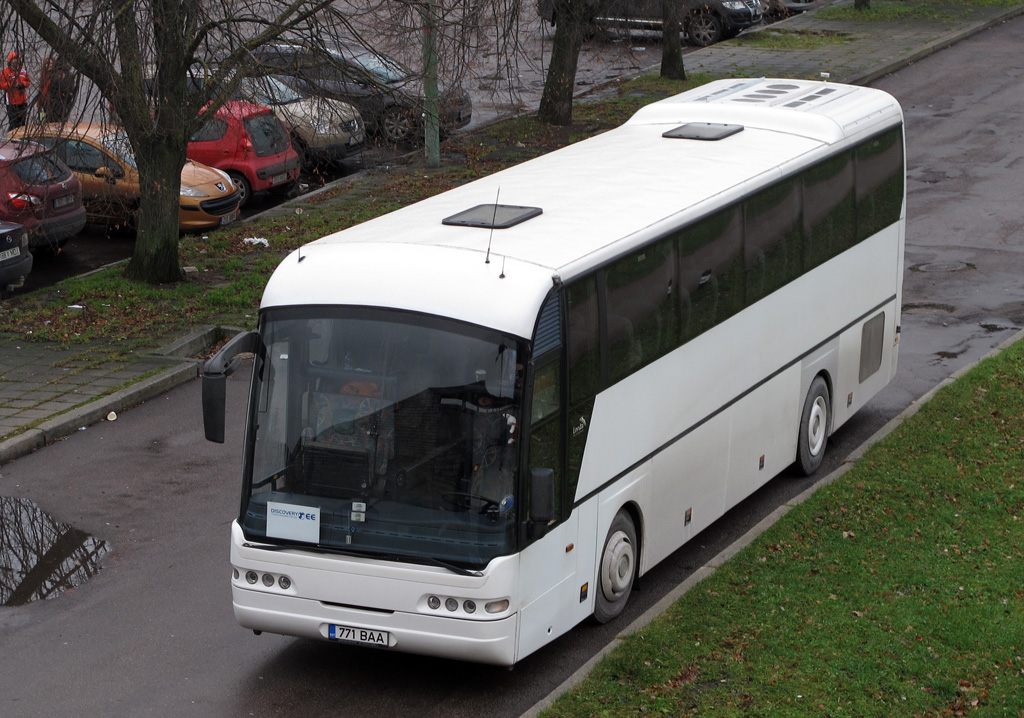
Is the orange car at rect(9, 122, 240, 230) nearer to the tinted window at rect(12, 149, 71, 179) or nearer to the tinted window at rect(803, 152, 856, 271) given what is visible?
the tinted window at rect(12, 149, 71, 179)

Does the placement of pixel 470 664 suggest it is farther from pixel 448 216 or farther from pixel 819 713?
pixel 448 216

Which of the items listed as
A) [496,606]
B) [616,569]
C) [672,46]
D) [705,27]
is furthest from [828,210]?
[705,27]

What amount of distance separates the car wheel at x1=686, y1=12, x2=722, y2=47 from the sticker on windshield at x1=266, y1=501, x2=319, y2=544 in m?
32.0

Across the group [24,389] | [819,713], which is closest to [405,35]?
[24,389]

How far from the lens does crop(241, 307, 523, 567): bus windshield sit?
7.41 m

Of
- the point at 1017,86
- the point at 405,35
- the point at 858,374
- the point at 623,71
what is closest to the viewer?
the point at 858,374

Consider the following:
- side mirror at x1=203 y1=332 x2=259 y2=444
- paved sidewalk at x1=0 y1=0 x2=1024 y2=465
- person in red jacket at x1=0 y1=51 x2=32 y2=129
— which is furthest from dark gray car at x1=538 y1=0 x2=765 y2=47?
side mirror at x1=203 y1=332 x2=259 y2=444

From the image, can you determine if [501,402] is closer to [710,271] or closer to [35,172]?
[710,271]

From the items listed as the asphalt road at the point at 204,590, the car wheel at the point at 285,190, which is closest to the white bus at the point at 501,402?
the asphalt road at the point at 204,590

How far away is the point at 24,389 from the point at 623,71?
22.9 m

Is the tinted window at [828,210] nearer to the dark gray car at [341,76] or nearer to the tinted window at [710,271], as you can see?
the tinted window at [710,271]

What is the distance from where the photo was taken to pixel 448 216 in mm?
8805

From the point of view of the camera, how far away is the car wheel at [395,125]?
1703 cm

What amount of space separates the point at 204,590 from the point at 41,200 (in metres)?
10.6
